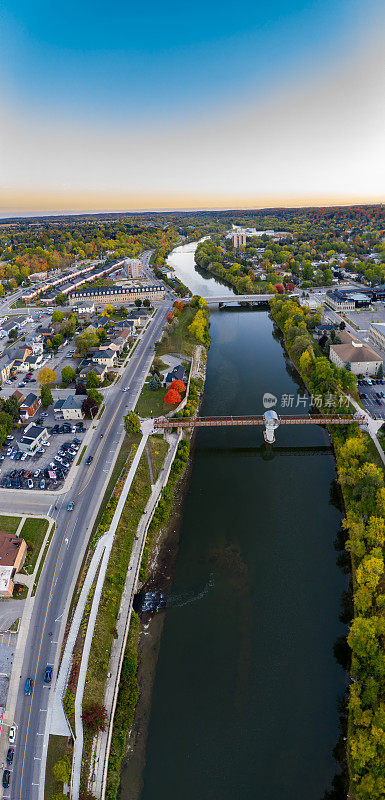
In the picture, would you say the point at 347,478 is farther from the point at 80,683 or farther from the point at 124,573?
the point at 80,683

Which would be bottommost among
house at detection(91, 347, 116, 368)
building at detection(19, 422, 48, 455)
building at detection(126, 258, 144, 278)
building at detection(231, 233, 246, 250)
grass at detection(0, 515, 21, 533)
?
grass at detection(0, 515, 21, 533)

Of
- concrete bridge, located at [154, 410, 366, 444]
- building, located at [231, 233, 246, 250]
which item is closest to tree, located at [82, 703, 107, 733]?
concrete bridge, located at [154, 410, 366, 444]

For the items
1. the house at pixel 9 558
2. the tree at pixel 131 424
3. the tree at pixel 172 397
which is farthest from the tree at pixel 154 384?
the house at pixel 9 558

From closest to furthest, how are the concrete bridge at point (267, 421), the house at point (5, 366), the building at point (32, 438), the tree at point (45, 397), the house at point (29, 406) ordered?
the building at point (32, 438) < the concrete bridge at point (267, 421) < the house at point (29, 406) < the tree at point (45, 397) < the house at point (5, 366)

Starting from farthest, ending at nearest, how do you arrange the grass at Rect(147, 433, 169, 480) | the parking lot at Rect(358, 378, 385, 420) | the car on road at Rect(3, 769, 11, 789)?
the parking lot at Rect(358, 378, 385, 420) → the grass at Rect(147, 433, 169, 480) → the car on road at Rect(3, 769, 11, 789)

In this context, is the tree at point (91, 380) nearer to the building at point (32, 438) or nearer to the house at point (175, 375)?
the house at point (175, 375)

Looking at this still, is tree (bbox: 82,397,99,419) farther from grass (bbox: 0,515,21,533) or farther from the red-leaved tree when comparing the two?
grass (bbox: 0,515,21,533)

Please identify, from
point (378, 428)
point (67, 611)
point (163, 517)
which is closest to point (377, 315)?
point (378, 428)
